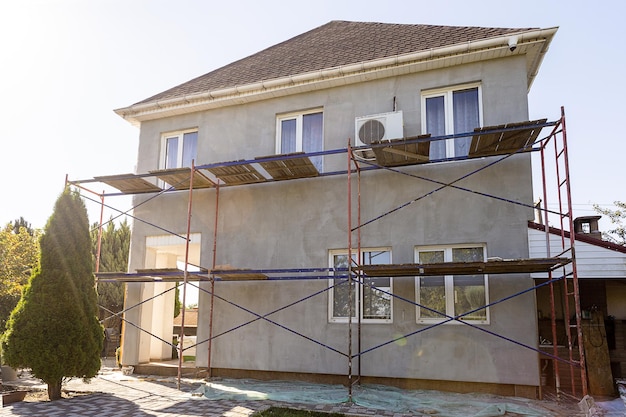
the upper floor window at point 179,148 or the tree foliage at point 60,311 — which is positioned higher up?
the upper floor window at point 179,148

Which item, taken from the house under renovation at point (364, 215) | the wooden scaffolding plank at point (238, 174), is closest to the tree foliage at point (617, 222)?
the house under renovation at point (364, 215)

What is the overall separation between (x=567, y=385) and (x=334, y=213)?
204 inches

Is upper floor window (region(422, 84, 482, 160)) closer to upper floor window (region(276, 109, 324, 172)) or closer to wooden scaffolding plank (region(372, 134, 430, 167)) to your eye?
wooden scaffolding plank (region(372, 134, 430, 167))

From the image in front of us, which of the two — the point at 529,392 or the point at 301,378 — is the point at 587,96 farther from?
the point at 301,378

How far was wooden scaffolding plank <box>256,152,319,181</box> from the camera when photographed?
898 centimetres

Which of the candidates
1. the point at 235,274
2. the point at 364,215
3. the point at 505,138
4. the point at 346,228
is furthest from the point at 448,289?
the point at 235,274

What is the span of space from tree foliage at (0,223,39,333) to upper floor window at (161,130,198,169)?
27.8ft

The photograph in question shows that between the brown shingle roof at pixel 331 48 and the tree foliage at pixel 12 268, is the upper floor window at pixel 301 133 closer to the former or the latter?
the brown shingle roof at pixel 331 48

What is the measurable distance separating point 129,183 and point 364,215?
199 inches

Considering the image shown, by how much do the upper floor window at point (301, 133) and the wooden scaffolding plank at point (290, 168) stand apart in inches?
20.1

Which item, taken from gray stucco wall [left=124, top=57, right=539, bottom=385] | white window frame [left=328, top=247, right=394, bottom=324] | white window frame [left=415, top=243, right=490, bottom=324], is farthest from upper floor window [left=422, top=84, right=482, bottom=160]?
white window frame [left=328, top=247, right=394, bottom=324]

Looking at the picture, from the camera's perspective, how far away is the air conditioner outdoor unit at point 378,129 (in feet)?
29.2

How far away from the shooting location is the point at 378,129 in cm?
900

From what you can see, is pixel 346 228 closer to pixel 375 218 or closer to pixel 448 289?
pixel 375 218
